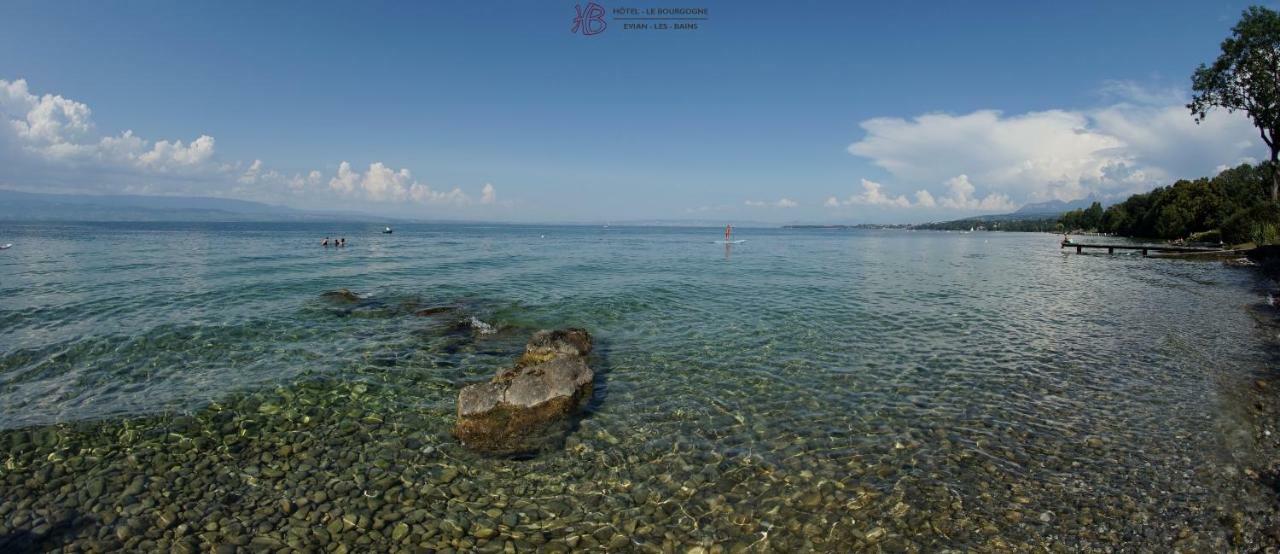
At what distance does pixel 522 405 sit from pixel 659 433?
3108 mm

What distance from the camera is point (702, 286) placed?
36.1 meters

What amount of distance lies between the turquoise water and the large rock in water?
57 cm

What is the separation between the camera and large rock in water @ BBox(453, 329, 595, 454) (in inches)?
427

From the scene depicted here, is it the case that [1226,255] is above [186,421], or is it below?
above

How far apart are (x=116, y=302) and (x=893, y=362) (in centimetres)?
3443

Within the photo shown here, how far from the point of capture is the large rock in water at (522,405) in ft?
35.6

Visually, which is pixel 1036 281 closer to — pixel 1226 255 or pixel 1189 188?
pixel 1226 255

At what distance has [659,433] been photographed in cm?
1119

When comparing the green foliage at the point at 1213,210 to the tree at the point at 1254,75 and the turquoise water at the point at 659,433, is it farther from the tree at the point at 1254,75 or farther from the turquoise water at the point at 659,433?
the turquoise water at the point at 659,433

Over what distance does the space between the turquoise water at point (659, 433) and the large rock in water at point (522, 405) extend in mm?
572

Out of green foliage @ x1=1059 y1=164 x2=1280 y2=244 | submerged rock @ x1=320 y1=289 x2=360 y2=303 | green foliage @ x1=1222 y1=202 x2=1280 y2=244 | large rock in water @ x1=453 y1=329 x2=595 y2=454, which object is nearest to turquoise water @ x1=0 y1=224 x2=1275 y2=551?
large rock in water @ x1=453 y1=329 x2=595 y2=454

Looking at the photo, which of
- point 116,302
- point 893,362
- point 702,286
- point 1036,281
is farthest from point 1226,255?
point 116,302

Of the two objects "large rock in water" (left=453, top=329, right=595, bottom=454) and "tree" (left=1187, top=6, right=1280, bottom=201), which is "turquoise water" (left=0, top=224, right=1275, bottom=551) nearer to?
"large rock in water" (left=453, top=329, right=595, bottom=454)

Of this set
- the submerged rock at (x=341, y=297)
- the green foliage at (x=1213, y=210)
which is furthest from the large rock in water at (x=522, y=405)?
the green foliage at (x=1213, y=210)
